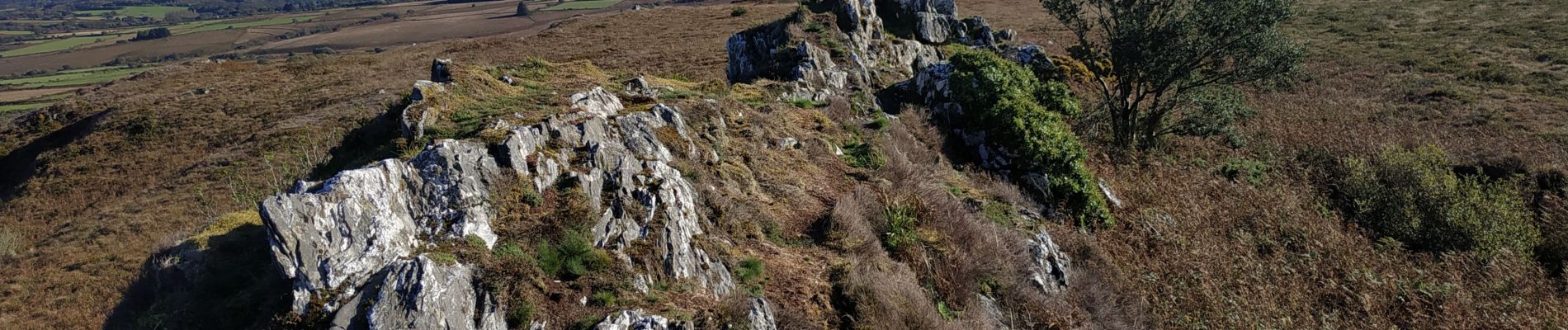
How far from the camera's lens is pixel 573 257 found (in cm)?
751

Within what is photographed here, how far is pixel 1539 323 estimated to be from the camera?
32.5 ft

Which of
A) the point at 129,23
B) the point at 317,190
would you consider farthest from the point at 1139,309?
the point at 129,23

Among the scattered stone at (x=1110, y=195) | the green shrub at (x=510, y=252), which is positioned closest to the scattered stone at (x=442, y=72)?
the green shrub at (x=510, y=252)

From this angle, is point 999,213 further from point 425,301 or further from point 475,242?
point 425,301

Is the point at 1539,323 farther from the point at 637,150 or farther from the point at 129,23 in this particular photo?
the point at 129,23

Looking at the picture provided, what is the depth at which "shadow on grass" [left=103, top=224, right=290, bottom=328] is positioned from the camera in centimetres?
671

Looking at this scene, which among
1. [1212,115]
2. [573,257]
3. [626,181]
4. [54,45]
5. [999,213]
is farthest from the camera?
[54,45]

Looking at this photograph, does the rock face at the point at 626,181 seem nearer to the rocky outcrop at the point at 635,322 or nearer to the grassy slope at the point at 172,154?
the rocky outcrop at the point at 635,322

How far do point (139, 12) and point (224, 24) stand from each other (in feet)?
188

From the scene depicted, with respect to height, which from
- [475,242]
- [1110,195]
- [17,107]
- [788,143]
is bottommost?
[17,107]

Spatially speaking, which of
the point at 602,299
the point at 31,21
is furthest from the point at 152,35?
the point at 602,299

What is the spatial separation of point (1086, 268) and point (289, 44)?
302 feet

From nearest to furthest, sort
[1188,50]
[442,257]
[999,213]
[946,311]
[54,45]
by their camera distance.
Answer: [442,257] → [946,311] → [999,213] → [1188,50] → [54,45]

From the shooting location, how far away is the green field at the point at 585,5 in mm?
91900
